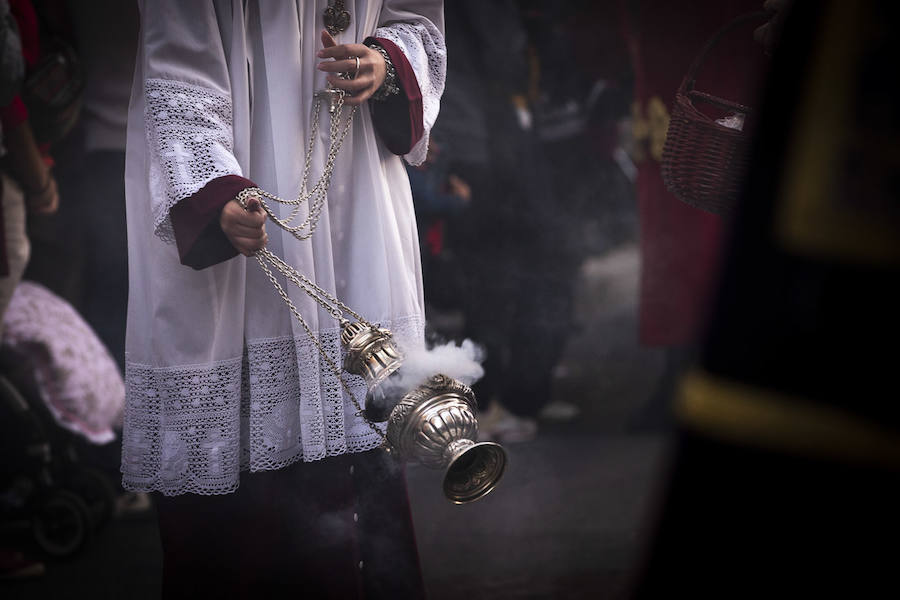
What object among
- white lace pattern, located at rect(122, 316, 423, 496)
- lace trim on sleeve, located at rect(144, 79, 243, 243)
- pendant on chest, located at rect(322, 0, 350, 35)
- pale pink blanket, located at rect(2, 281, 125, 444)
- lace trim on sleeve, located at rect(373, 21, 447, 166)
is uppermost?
pendant on chest, located at rect(322, 0, 350, 35)

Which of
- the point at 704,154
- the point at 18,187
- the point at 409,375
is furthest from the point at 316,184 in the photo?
the point at 18,187

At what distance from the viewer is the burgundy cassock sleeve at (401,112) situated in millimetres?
1472

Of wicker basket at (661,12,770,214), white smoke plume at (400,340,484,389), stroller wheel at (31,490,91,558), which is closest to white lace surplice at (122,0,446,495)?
white smoke plume at (400,340,484,389)

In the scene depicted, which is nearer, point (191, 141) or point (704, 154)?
point (191, 141)

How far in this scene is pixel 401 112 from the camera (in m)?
1.51

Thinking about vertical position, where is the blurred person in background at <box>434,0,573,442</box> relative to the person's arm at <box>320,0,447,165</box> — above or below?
below

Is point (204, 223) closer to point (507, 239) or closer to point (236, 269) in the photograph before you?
point (236, 269)

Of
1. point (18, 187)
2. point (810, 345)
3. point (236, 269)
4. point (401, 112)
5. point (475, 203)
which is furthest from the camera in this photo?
point (475, 203)

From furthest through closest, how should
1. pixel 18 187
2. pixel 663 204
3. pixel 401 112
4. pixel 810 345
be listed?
pixel 663 204 < pixel 18 187 < pixel 401 112 < pixel 810 345

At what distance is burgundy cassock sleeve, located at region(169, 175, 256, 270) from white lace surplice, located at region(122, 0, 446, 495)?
0.03 metres

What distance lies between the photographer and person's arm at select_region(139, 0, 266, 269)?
4.09 ft

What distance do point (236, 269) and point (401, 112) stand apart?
1.71 feet

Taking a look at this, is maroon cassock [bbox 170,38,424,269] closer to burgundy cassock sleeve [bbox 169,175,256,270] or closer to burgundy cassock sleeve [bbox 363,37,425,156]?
burgundy cassock sleeve [bbox 169,175,256,270]

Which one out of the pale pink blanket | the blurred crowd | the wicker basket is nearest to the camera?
the wicker basket
